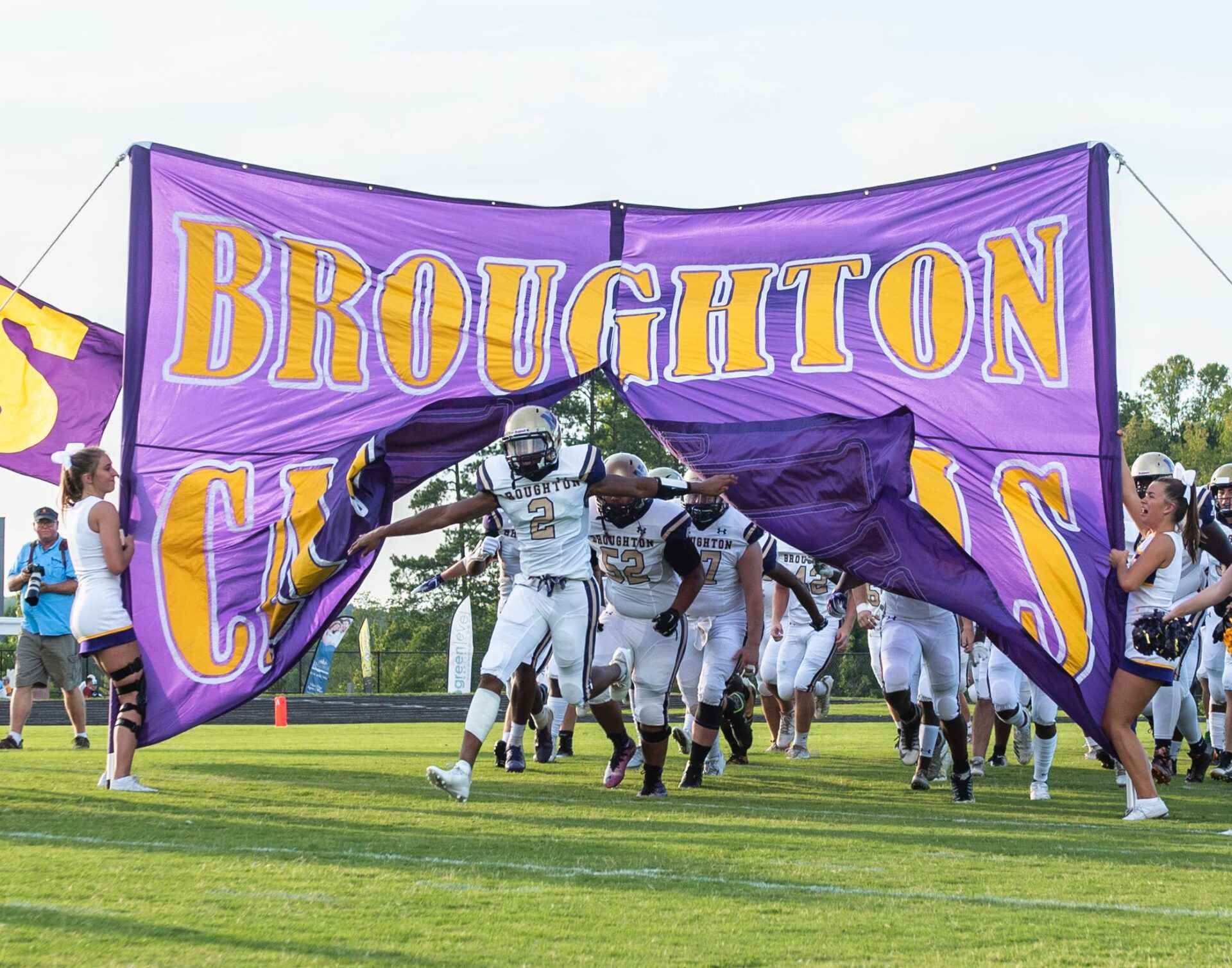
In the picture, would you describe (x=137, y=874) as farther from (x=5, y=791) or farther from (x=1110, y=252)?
(x=1110, y=252)

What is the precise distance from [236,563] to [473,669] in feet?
91.7

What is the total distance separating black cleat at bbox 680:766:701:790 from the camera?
9797mm

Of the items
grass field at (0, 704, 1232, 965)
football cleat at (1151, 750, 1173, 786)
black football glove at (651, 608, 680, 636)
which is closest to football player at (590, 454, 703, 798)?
black football glove at (651, 608, 680, 636)

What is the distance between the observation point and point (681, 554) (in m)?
9.49

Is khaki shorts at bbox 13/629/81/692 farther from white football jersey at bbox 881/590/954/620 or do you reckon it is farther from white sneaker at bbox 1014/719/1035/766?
white sneaker at bbox 1014/719/1035/766

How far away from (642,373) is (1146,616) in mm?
3169

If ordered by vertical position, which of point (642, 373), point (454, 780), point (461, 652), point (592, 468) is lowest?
point (454, 780)

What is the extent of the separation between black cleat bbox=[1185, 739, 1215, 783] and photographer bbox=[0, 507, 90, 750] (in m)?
8.15

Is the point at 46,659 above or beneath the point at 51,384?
beneath

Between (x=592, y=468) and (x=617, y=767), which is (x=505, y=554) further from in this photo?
(x=592, y=468)

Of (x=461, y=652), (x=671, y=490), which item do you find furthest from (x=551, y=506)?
(x=461, y=652)

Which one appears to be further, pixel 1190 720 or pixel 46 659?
pixel 46 659

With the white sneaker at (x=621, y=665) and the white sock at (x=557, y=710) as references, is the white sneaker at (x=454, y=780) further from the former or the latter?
the white sock at (x=557, y=710)

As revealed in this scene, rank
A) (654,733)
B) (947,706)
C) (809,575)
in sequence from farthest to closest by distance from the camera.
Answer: (809,575) < (947,706) < (654,733)
